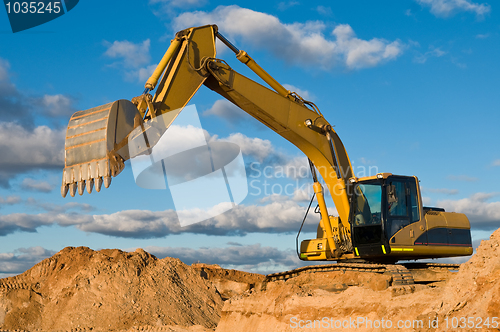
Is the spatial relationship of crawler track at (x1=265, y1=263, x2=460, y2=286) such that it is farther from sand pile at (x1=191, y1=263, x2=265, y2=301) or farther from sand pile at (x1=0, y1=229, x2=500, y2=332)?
sand pile at (x1=191, y1=263, x2=265, y2=301)

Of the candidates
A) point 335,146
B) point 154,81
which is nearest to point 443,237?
point 335,146

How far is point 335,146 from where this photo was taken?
10.9 meters

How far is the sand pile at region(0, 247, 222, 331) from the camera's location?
14852 mm

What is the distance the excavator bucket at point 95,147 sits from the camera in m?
7.30

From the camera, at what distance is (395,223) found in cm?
953

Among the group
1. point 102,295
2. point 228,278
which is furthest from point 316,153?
point 228,278

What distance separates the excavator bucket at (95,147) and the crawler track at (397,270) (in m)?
4.76

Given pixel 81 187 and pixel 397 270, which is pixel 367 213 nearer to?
pixel 397 270

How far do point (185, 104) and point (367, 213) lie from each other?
428cm

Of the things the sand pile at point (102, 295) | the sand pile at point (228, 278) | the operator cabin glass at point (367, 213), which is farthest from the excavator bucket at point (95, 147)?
the sand pile at point (228, 278)

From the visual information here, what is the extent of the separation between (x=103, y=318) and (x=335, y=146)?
9058 millimetres

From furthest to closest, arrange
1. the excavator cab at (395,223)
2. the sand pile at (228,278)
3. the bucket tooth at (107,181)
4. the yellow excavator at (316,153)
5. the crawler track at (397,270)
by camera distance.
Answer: the sand pile at (228,278), the excavator cab at (395,223), the crawler track at (397,270), the yellow excavator at (316,153), the bucket tooth at (107,181)

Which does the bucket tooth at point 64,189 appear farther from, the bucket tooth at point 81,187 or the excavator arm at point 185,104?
the bucket tooth at point 81,187

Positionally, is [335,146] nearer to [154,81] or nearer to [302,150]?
[302,150]
